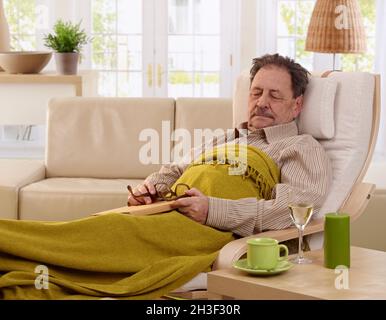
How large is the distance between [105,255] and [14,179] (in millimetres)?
1607

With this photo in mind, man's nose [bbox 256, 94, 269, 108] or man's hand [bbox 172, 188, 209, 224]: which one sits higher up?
man's nose [bbox 256, 94, 269, 108]

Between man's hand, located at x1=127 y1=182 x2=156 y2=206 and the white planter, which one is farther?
the white planter

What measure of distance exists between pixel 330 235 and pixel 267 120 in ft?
2.63

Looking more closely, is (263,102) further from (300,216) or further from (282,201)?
(300,216)

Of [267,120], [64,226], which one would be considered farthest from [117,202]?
[64,226]

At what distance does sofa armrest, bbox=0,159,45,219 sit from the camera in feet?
13.4

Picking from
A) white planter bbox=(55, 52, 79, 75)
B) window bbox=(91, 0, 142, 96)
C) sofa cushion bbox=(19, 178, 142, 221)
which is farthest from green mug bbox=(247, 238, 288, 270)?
window bbox=(91, 0, 142, 96)

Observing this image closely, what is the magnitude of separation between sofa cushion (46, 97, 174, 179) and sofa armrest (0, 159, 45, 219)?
0.11m

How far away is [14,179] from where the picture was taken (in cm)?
418

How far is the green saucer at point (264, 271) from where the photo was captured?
2.45 m

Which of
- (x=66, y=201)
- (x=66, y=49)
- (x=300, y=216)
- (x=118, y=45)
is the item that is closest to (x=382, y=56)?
(x=118, y=45)

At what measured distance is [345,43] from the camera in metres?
5.61

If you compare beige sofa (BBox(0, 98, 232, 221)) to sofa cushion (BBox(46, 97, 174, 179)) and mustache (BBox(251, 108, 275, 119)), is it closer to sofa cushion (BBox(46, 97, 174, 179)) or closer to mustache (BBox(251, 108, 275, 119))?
sofa cushion (BBox(46, 97, 174, 179))

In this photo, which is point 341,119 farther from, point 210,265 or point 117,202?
point 117,202
